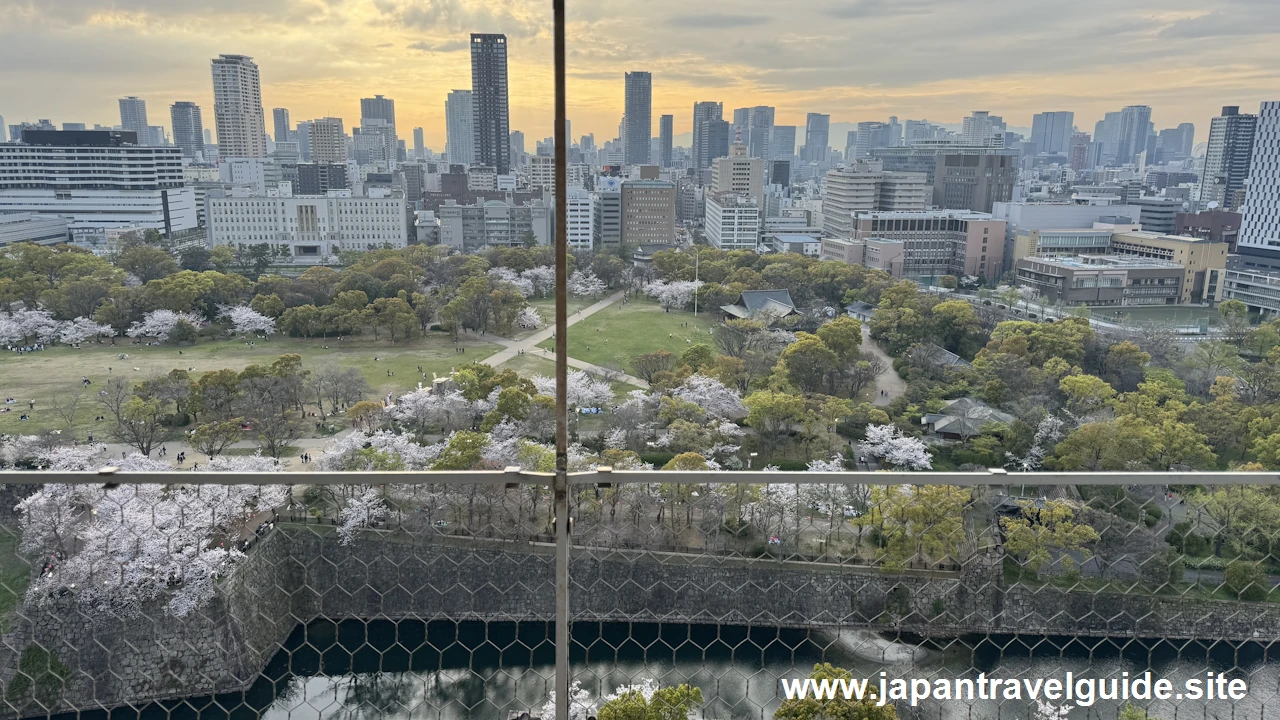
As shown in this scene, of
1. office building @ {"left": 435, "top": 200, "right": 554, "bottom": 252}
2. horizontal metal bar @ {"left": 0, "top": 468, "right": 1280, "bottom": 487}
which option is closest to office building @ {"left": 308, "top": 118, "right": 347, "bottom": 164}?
office building @ {"left": 435, "top": 200, "right": 554, "bottom": 252}

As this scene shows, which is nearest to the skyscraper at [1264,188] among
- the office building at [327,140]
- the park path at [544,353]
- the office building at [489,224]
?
the park path at [544,353]

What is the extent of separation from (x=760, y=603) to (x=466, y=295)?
7935 millimetres

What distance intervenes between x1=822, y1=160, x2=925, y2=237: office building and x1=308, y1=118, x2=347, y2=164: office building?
20404mm

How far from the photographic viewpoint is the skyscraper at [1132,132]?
33.9 metres

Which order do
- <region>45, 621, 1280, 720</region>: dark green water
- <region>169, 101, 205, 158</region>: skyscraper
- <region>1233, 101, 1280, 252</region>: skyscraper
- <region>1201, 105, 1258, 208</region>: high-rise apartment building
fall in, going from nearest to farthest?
<region>45, 621, 1280, 720</region>: dark green water, <region>1233, 101, 1280, 252</region>: skyscraper, <region>1201, 105, 1258, 208</region>: high-rise apartment building, <region>169, 101, 205, 158</region>: skyscraper

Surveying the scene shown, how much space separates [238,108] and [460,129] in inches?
310

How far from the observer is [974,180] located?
1037 inches

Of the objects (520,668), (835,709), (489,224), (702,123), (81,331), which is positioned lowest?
(520,668)

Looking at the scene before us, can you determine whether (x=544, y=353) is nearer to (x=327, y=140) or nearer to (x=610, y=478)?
(x=610, y=478)

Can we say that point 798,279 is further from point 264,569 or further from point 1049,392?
point 264,569

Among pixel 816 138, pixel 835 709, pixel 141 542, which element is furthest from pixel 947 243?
pixel 816 138

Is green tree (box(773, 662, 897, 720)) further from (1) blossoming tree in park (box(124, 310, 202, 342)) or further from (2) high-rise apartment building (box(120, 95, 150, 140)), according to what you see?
(2) high-rise apartment building (box(120, 95, 150, 140))

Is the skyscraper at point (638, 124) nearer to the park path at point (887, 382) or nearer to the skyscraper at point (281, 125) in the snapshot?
the skyscraper at point (281, 125)

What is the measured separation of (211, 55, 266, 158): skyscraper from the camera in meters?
24.2
